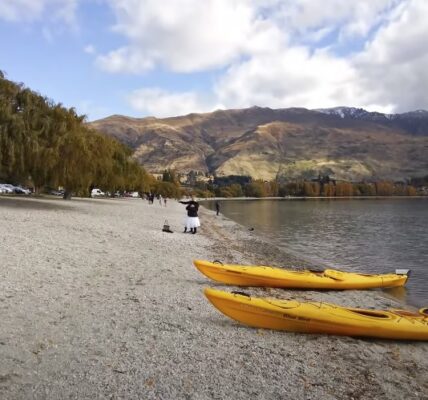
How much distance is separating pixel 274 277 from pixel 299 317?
4978 millimetres

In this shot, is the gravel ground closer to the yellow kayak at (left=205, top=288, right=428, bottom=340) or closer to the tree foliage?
the yellow kayak at (left=205, top=288, right=428, bottom=340)

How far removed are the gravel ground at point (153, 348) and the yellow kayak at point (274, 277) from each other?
42cm

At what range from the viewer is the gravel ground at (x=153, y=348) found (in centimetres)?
634

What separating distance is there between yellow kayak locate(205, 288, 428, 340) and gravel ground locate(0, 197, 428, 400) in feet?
0.65

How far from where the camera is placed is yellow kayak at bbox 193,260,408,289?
14148 millimetres

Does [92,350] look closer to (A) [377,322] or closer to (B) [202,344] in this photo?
(B) [202,344]

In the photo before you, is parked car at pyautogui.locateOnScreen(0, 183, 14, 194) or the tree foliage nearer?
the tree foliage

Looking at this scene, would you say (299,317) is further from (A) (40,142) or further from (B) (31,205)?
(B) (31,205)

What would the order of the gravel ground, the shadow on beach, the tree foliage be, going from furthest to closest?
the shadow on beach
the tree foliage
the gravel ground

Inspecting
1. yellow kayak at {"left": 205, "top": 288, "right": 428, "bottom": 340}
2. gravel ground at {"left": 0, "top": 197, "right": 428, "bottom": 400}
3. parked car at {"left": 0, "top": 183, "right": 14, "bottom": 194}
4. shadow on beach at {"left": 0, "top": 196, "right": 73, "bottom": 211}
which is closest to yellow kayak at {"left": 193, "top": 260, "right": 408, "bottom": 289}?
gravel ground at {"left": 0, "top": 197, "right": 428, "bottom": 400}

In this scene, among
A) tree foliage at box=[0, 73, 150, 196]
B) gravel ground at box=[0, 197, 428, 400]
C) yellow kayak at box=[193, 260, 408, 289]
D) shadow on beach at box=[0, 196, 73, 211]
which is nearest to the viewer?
gravel ground at box=[0, 197, 428, 400]

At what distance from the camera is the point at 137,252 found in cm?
1809

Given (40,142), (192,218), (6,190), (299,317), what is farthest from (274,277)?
(6,190)

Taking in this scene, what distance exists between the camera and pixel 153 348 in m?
7.71
